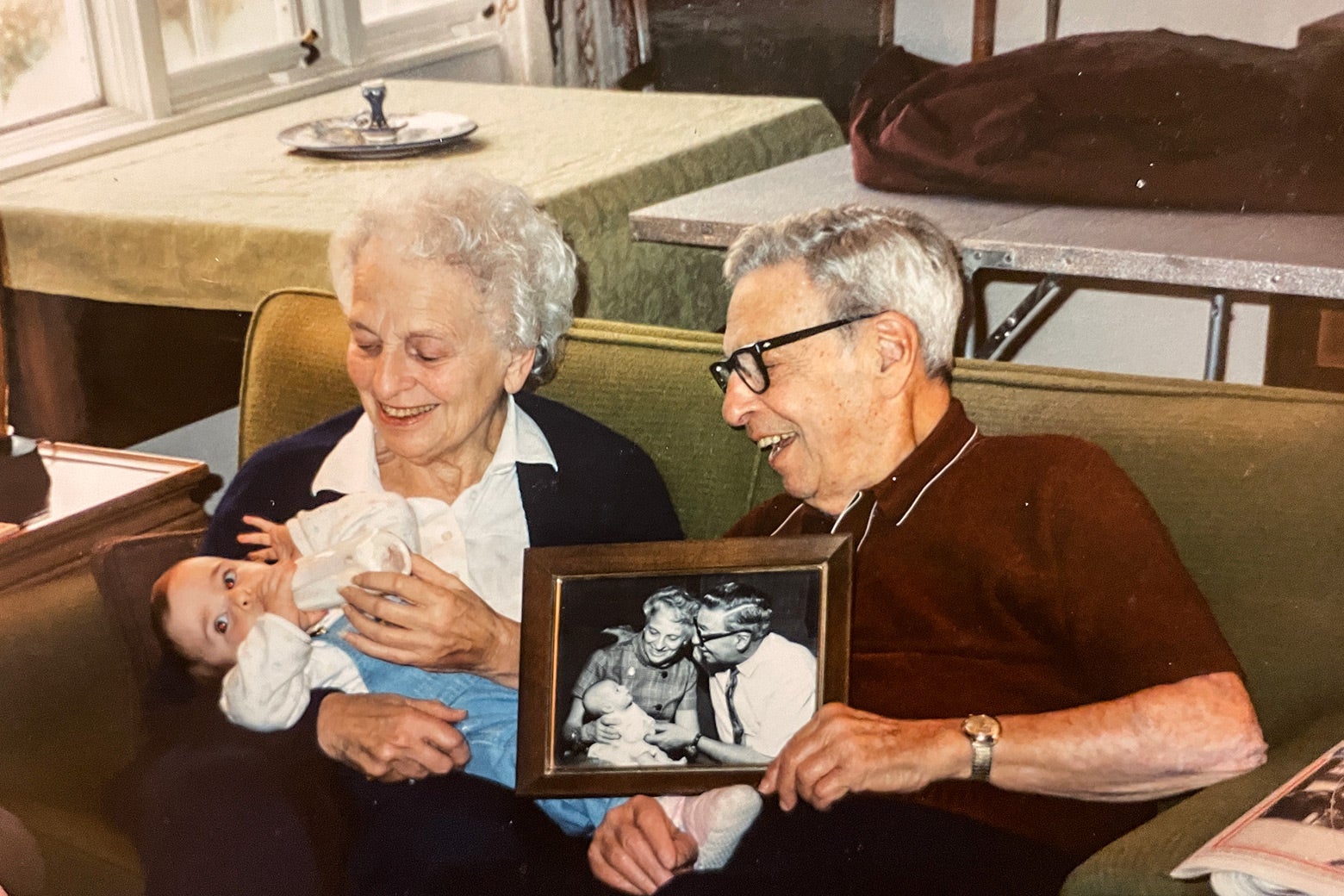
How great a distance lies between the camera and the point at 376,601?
137cm

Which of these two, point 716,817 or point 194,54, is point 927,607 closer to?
point 716,817

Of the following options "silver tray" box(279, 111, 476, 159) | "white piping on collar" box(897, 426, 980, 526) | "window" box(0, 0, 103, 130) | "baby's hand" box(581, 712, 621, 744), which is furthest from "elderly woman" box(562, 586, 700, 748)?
"window" box(0, 0, 103, 130)

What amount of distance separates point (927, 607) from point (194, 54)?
1.07 meters

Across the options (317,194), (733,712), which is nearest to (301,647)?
(733,712)

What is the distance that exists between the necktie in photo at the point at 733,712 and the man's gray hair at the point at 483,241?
41cm

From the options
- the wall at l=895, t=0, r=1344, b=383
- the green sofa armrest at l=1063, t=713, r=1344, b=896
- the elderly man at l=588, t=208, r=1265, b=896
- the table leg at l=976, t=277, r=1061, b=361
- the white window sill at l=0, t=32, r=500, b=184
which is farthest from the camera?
the white window sill at l=0, t=32, r=500, b=184

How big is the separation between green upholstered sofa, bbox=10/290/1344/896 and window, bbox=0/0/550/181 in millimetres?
264

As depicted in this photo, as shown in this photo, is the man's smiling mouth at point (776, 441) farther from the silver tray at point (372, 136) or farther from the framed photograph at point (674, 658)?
the silver tray at point (372, 136)

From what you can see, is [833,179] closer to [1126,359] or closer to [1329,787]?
[1126,359]

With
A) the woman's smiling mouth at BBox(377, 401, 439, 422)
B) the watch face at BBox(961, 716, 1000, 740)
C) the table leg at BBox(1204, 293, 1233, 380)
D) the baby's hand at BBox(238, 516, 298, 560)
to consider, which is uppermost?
the table leg at BBox(1204, 293, 1233, 380)

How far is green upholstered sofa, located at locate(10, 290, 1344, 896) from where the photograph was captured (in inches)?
48.9

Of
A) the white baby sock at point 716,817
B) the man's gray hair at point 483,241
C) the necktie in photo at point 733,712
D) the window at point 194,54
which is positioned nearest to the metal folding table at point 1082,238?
the man's gray hair at point 483,241

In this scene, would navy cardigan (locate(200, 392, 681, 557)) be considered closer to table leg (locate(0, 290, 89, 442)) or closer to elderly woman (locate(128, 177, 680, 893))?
elderly woman (locate(128, 177, 680, 893))

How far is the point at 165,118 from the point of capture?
1.65 metres
